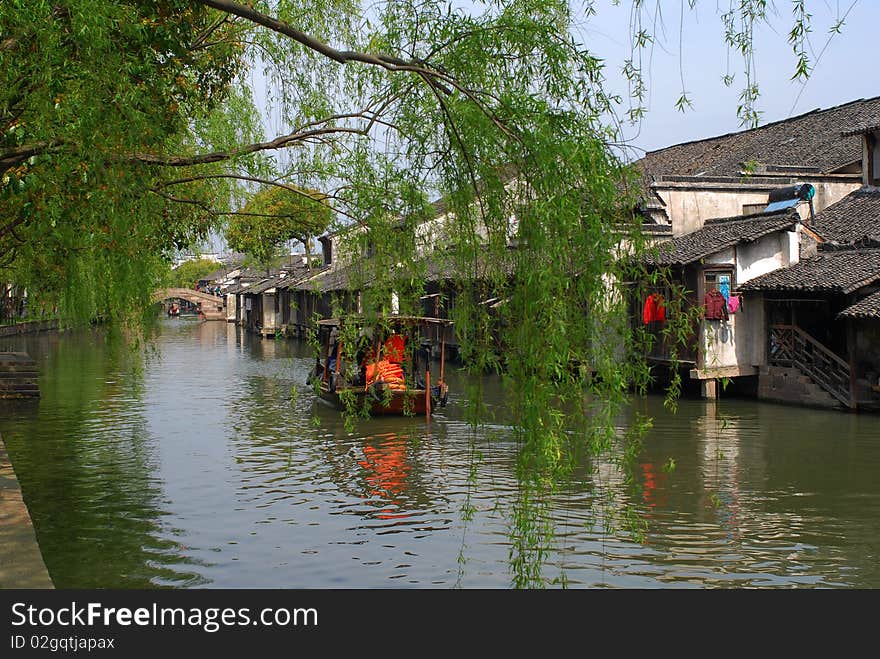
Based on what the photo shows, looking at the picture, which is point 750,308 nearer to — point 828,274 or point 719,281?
point 719,281

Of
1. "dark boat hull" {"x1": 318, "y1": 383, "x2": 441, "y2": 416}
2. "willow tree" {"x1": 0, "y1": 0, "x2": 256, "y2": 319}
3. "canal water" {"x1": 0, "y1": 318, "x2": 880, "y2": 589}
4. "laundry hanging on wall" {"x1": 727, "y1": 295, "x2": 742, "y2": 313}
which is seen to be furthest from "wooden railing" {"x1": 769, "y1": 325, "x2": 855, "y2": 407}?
"willow tree" {"x1": 0, "y1": 0, "x2": 256, "y2": 319}

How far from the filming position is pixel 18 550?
7.23m

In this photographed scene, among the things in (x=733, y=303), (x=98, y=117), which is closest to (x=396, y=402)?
(x=733, y=303)

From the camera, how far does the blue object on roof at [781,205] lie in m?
22.3

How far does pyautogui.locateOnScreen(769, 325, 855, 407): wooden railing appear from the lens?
1909cm

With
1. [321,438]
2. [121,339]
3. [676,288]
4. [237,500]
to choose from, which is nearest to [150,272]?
[121,339]

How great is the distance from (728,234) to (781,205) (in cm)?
243

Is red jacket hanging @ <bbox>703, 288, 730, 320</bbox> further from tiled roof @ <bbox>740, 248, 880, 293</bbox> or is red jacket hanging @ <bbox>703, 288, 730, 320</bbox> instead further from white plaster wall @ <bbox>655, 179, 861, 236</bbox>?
white plaster wall @ <bbox>655, 179, 861, 236</bbox>

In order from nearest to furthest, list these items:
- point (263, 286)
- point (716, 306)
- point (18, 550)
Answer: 1. point (18, 550)
2. point (716, 306)
3. point (263, 286)

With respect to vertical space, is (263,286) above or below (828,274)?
above

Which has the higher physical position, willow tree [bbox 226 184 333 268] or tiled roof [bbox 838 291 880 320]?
willow tree [bbox 226 184 333 268]

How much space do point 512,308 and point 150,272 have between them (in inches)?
209

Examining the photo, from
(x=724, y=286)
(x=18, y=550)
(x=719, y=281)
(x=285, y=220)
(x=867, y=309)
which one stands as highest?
(x=285, y=220)

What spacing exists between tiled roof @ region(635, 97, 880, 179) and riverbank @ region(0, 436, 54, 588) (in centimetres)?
1987
